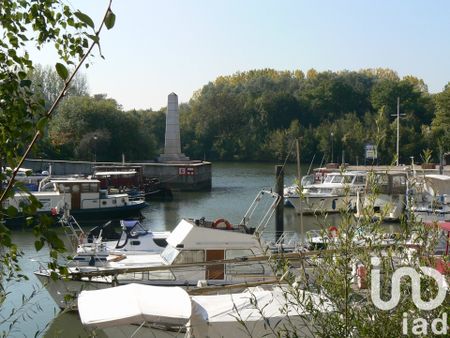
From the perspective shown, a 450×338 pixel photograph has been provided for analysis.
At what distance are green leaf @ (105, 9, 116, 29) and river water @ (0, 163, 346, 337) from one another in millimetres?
11056

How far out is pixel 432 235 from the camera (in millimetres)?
5410

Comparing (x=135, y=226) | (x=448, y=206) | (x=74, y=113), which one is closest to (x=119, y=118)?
(x=74, y=113)

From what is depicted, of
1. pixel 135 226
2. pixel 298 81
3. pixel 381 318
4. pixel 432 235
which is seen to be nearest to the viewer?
pixel 381 318

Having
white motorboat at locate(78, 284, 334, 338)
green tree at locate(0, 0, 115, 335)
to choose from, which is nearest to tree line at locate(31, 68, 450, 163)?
white motorboat at locate(78, 284, 334, 338)

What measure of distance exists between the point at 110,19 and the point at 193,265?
492 inches

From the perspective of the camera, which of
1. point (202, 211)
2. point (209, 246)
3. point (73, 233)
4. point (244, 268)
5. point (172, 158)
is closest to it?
point (244, 268)

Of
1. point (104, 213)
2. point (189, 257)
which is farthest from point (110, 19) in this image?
point (104, 213)

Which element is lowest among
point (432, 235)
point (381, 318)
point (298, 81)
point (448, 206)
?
point (448, 206)

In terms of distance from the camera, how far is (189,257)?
16.7 meters

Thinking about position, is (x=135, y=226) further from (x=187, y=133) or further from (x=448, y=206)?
(x=187, y=133)

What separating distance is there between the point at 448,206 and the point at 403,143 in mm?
42271

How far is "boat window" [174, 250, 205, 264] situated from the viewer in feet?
54.5

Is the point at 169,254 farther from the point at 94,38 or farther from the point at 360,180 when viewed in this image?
the point at 360,180

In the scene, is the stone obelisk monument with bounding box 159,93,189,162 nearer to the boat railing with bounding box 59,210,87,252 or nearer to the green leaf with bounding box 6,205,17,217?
the boat railing with bounding box 59,210,87,252
